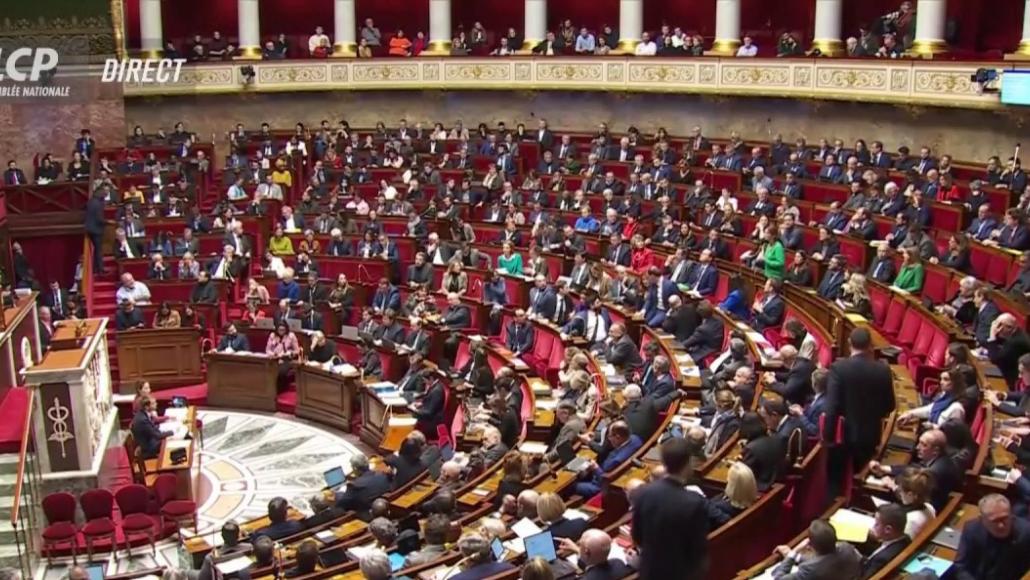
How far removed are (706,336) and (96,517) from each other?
6.42 m

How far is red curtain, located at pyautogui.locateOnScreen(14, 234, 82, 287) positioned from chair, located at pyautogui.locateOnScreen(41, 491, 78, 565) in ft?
31.3

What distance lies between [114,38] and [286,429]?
1465 centimetres

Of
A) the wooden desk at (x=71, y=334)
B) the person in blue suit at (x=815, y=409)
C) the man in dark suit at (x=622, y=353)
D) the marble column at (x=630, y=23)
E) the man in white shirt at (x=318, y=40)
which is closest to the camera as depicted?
the person in blue suit at (x=815, y=409)

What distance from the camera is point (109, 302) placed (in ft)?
57.0

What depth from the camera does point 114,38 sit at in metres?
25.7

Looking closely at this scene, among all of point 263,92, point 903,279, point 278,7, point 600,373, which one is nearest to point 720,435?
point 600,373

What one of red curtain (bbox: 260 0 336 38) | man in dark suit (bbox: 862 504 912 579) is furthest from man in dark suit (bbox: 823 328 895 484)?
red curtain (bbox: 260 0 336 38)

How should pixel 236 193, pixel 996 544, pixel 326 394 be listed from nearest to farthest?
pixel 996 544 < pixel 326 394 < pixel 236 193

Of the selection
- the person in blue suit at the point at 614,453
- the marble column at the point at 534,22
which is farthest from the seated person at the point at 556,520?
the marble column at the point at 534,22

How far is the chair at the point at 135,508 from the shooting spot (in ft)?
34.2

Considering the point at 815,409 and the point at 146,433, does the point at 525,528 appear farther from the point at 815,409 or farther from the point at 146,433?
the point at 146,433

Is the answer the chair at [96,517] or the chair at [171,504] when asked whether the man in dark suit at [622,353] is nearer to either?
the chair at [171,504]

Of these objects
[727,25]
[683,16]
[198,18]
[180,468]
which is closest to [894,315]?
[180,468]

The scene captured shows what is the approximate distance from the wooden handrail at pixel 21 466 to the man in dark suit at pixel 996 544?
283 inches
